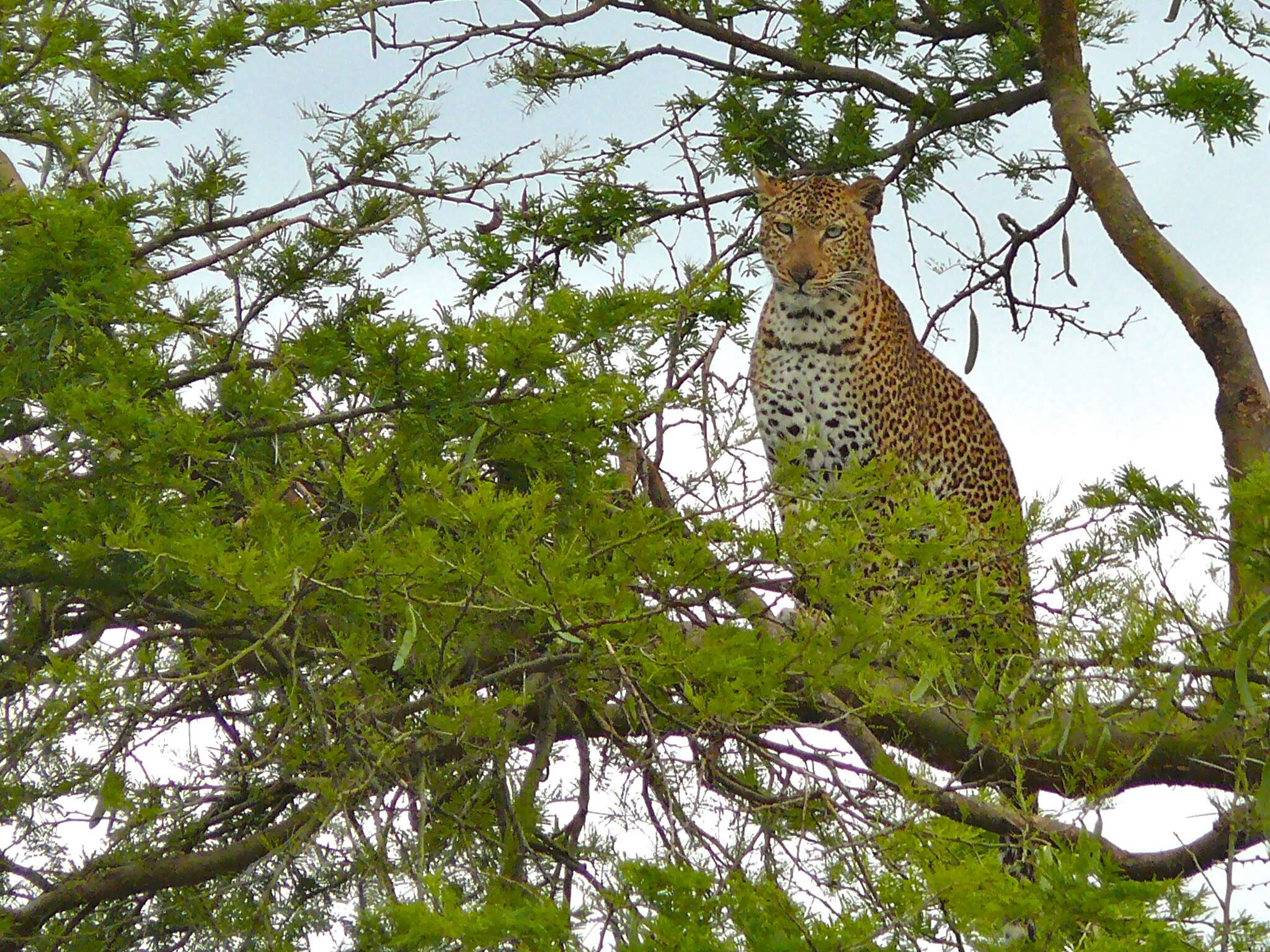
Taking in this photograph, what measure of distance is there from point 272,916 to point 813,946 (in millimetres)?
2145

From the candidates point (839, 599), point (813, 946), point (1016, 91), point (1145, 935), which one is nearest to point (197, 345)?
point (839, 599)

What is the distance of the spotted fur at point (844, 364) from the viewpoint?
7.62m

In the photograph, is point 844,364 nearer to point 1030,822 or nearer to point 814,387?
point 814,387

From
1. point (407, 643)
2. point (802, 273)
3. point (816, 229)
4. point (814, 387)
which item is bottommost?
point (407, 643)

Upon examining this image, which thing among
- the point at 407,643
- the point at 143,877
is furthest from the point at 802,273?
the point at 407,643

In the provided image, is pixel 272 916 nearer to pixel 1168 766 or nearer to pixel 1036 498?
pixel 1036 498

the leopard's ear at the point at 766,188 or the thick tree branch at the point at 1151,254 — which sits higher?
the leopard's ear at the point at 766,188

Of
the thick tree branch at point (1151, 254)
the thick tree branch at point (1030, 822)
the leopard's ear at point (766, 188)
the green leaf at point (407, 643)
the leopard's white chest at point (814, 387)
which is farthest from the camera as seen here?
the leopard's ear at point (766, 188)

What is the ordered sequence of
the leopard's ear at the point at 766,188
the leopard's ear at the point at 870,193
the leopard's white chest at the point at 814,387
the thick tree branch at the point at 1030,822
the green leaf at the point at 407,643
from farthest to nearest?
1. the leopard's ear at the point at 870,193
2. the leopard's ear at the point at 766,188
3. the leopard's white chest at the point at 814,387
4. the thick tree branch at the point at 1030,822
5. the green leaf at the point at 407,643

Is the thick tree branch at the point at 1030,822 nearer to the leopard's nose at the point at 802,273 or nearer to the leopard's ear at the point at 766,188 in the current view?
the leopard's nose at the point at 802,273

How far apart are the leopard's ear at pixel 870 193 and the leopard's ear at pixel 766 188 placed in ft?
1.11

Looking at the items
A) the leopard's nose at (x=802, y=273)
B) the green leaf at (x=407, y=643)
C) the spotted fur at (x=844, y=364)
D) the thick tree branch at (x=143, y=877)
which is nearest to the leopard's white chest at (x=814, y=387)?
the spotted fur at (x=844, y=364)

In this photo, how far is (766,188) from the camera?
25.4 ft

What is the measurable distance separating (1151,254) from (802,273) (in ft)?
4.76
